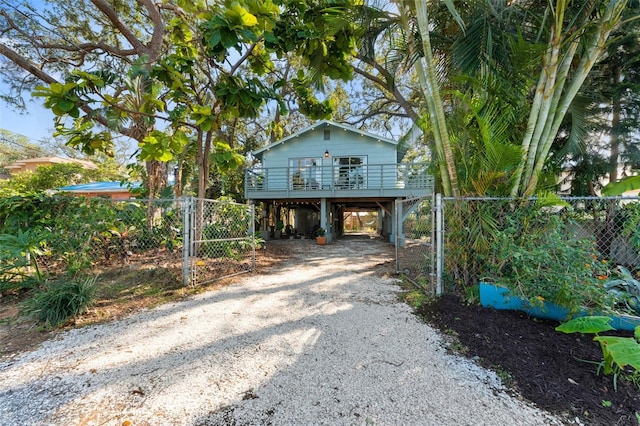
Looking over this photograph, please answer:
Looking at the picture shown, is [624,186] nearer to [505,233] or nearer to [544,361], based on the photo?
[505,233]

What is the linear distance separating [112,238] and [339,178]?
9450mm

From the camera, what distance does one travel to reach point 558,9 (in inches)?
136

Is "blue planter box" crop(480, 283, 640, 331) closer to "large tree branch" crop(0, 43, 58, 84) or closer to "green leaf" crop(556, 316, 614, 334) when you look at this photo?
"green leaf" crop(556, 316, 614, 334)

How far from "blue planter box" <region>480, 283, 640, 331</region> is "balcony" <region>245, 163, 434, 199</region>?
8.79 m

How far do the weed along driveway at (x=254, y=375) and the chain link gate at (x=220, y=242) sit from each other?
5.38 ft

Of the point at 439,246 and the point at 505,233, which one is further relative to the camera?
the point at 439,246

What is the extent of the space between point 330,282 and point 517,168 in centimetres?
372

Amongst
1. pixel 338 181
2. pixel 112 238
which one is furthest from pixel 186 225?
pixel 338 181

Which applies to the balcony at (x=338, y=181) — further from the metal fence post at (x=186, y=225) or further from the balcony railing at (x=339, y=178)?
the metal fence post at (x=186, y=225)

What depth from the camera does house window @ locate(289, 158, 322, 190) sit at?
13352 millimetres

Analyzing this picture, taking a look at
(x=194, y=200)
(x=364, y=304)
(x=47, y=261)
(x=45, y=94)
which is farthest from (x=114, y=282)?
(x=364, y=304)

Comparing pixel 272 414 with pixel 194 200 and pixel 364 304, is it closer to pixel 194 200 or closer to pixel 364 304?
pixel 364 304

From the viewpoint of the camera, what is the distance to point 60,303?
338 cm

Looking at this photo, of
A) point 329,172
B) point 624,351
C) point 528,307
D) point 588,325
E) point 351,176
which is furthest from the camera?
point 329,172
